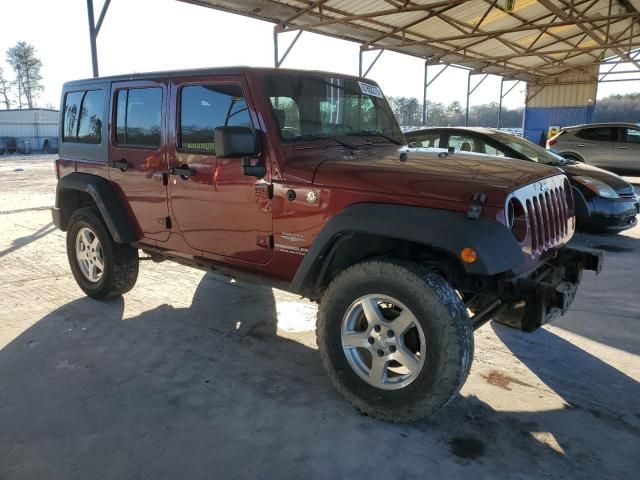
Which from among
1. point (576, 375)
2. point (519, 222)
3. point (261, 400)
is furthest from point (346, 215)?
point (576, 375)

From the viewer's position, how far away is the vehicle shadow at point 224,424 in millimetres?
2441

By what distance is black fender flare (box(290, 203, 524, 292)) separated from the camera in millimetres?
2381

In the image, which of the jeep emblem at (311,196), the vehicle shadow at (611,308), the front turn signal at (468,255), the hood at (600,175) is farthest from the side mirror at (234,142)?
the hood at (600,175)

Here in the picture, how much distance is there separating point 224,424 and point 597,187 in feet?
21.1

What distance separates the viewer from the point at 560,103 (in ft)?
87.4

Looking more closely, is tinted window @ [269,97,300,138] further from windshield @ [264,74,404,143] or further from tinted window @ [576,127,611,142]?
tinted window @ [576,127,611,142]

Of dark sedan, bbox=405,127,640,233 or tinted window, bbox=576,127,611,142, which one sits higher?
tinted window, bbox=576,127,611,142

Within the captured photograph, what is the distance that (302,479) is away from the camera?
92.6 inches

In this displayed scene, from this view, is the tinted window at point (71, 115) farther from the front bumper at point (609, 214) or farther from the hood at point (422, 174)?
the front bumper at point (609, 214)

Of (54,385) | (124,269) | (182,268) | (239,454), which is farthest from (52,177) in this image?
(239,454)

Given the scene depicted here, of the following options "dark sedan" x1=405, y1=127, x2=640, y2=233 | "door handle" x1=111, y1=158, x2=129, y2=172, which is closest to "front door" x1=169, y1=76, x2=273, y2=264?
"door handle" x1=111, y1=158, x2=129, y2=172

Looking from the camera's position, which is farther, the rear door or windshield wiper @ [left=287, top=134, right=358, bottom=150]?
the rear door

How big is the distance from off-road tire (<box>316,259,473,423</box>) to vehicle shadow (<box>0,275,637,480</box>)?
0.13 meters

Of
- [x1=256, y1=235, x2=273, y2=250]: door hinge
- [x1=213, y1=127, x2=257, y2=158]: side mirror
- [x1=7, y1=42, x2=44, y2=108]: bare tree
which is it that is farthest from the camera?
[x1=7, y1=42, x2=44, y2=108]: bare tree
